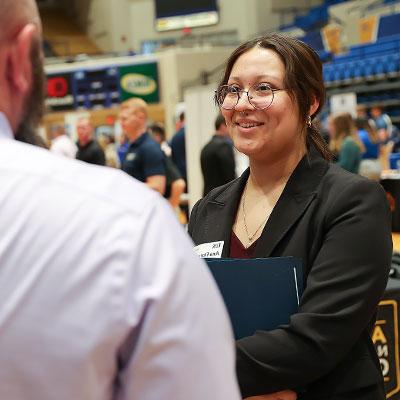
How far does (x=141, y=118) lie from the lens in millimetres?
5793

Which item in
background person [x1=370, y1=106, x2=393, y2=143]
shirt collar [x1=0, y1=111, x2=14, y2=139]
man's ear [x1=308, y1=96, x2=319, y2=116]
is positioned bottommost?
background person [x1=370, y1=106, x2=393, y2=143]

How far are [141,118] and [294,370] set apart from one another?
4487 mm

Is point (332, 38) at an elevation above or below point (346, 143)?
above

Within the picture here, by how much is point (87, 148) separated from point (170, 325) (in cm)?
692

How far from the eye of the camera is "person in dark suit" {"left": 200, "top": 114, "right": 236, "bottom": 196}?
6.57 meters

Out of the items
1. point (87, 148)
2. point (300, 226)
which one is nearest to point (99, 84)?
point (87, 148)

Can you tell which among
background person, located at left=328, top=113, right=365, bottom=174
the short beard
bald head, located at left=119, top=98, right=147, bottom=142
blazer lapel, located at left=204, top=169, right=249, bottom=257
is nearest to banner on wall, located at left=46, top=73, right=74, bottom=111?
background person, located at left=328, top=113, right=365, bottom=174

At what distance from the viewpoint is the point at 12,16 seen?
77 cm

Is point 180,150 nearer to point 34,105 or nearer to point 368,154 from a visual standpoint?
point 368,154

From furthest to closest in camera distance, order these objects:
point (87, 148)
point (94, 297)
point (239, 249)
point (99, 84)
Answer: point (99, 84) → point (87, 148) → point (239, 249) → point (94, 297)

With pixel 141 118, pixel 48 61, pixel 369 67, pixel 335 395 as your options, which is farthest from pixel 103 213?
pixel 48 61

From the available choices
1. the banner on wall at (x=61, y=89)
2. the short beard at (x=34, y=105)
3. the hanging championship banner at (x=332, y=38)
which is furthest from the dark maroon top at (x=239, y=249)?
the hanging championship banner at (x=332, y=38)

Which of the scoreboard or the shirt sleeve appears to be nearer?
the shirt sleeve

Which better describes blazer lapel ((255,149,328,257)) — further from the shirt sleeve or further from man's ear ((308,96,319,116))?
the shirt sleeve
